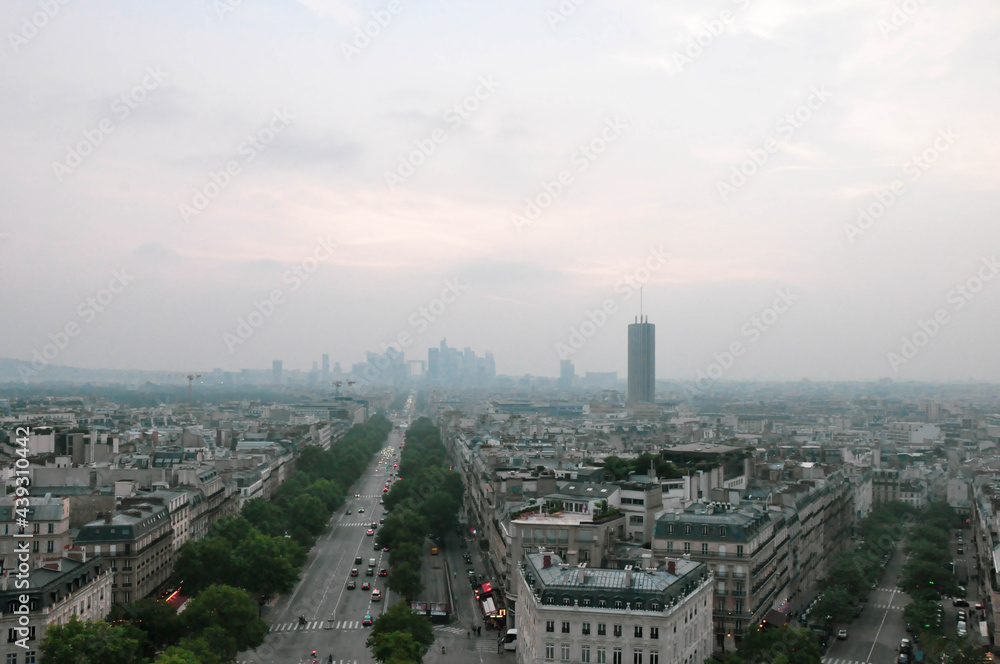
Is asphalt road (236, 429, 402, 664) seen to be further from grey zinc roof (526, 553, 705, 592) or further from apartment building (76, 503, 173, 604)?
grey zinc roof (526, 553, 705, 592)

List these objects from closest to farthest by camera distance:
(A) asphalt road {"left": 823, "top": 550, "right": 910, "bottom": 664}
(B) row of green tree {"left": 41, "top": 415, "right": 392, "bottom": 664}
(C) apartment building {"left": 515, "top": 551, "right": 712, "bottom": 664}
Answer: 1. (B) row of green tree {"left": 41, "top": 415, "right": 392, "bottom": 664}
2. (C) apartment building {"left": 515, "top": 551, "right": 712, "bottom": 664}
3. (A) asphalt road {"left": 823, "top": 550, "right": 910, "bottom": 664}

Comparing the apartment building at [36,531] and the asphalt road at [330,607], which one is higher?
the apartment building at [36,531]

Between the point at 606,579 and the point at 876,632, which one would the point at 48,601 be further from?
the point at 876,632

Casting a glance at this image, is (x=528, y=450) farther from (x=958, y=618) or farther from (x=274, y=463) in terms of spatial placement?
(x=958, y=618)

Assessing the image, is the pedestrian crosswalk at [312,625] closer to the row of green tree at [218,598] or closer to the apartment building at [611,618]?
the row of green tree at [218,598]

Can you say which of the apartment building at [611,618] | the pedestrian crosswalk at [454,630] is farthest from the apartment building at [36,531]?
the apartment building at [611,618]

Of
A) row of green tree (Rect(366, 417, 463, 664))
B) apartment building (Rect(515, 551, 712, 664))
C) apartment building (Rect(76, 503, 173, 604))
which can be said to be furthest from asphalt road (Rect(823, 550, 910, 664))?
apartment building (Rect(76, 503, 173, 604))
